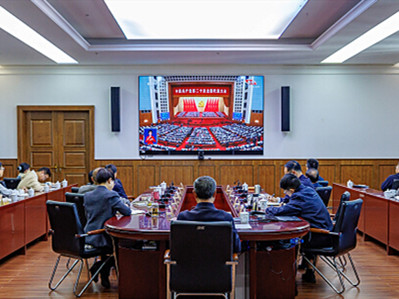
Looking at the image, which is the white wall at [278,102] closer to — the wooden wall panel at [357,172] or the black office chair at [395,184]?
the wooden wall panel at [357,172]

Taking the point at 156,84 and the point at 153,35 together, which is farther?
the point at 156,84

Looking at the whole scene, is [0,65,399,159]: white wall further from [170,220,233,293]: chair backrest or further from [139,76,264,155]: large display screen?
[170,220,233,293]: chair backrest

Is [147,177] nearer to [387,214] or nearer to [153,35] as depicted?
[153,35]

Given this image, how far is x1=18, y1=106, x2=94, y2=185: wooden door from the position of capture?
9305 mm

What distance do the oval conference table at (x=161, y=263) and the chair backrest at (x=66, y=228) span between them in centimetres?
39

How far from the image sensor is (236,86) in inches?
361

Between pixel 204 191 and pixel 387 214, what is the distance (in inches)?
136

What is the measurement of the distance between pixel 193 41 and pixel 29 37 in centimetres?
300

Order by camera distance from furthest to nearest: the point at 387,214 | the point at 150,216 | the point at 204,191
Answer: the point at 387,214 < the point at 150,216 < the point at 204,191

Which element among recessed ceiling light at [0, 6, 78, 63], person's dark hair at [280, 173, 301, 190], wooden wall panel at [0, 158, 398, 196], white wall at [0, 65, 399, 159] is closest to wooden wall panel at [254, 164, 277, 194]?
wooden wall panel at [0, 158, 398, 196]

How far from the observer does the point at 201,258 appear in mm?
2812

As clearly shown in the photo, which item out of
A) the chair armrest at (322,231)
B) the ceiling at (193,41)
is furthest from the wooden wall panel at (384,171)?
the chair armrest at (322,231)

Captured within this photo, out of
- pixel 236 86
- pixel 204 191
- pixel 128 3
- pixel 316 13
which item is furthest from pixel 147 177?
pixel 204 191

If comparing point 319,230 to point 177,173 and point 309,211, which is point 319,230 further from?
point 177,173
